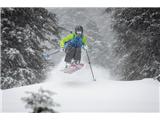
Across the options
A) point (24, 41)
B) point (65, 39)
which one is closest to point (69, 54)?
point (65, 39)

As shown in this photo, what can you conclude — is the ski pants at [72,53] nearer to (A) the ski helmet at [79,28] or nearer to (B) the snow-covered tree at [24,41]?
(A) the ski helmet at [79,28]

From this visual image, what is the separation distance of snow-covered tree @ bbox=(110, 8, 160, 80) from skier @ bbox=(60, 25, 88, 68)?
1.27 metres

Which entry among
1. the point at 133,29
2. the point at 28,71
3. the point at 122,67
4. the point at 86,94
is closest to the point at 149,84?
the point at 86,94

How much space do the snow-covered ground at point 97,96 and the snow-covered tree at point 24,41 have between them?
5.05ft

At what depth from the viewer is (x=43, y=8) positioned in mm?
7641

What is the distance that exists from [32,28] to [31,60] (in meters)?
1.04

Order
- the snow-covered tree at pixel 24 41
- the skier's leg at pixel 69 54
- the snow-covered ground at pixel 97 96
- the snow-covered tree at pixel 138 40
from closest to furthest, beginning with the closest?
the snow-covered ground at pixel 97 96 < the skier's leg at pixel 69 54 < the snow-covered tree at pixel 24 41 < the snow-covered tree at pixel 138 40

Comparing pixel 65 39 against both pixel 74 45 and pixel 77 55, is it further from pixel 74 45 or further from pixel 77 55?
pixel 77 55

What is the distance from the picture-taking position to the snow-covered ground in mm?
6117

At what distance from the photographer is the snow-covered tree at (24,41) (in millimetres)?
7855

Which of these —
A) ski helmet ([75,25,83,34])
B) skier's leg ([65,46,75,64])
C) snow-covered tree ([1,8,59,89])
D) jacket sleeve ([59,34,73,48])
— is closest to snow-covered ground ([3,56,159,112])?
skier's leg ([65,46,75,64])

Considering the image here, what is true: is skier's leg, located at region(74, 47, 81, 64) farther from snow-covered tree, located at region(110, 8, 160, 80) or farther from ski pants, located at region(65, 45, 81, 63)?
snow-covered tree, located at region(110, 8, 160, 80)

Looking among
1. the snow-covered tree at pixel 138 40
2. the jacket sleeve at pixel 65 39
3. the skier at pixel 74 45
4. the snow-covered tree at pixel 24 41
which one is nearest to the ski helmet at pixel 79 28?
the skier at pixel 74 45
